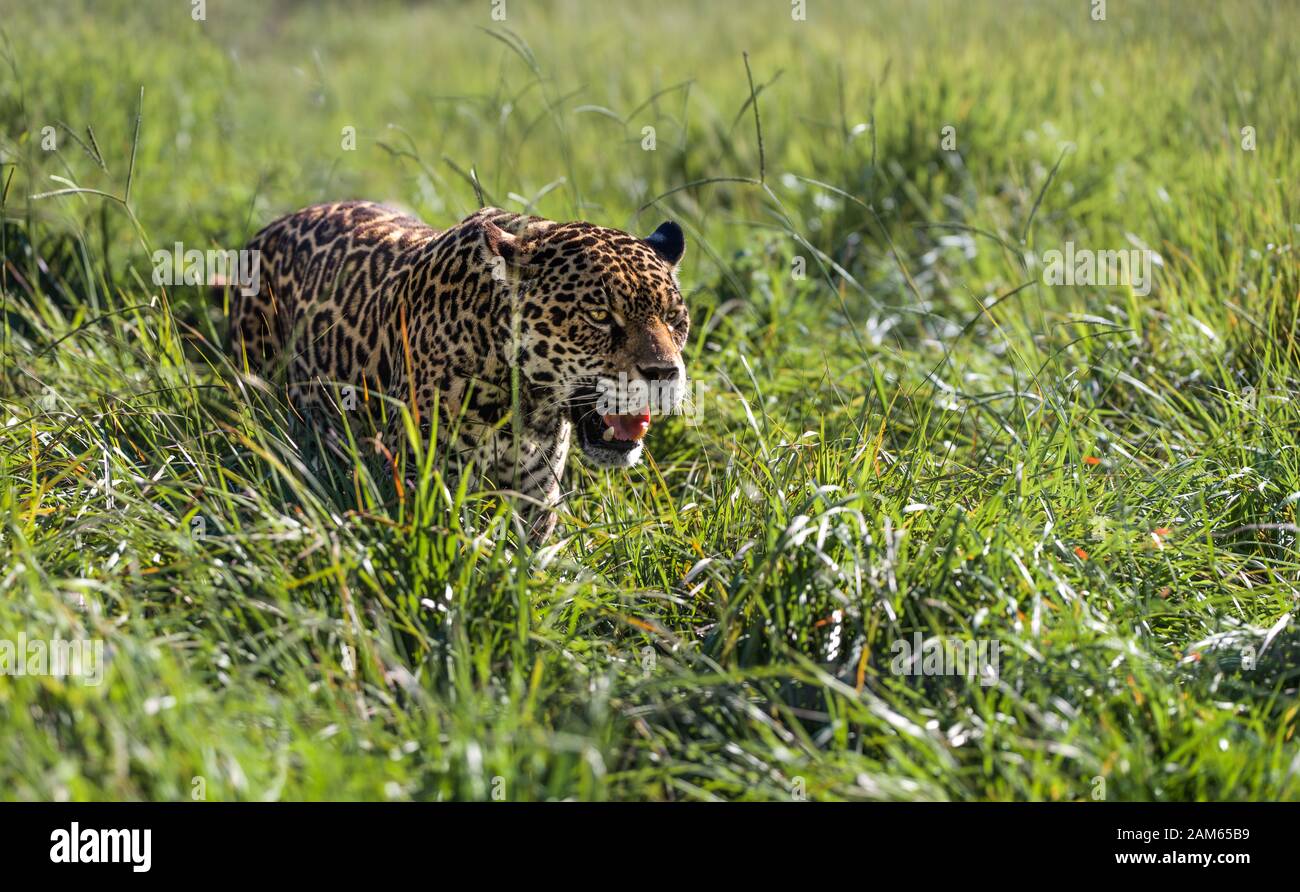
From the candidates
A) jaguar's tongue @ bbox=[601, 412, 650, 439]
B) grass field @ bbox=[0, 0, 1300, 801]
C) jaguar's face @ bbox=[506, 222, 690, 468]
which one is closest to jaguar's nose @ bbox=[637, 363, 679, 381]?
jaguar's face @ bbox=[506, 222, 690, 468]

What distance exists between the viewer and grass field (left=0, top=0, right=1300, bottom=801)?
3.24 m

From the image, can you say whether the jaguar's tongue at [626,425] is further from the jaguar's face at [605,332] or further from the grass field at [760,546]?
the grass field at [760,546]

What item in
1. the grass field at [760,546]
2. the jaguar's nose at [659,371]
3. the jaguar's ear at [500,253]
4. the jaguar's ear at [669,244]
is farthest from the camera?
the jaguar's ear at [669,244]

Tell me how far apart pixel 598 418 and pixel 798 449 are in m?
0.73

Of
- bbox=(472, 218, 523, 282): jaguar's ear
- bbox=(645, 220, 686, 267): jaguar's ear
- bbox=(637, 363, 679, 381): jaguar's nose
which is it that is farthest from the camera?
bbox=(645, 220, 686, 267): jaguar's ear

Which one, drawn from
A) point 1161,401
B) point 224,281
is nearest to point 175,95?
point 224,281

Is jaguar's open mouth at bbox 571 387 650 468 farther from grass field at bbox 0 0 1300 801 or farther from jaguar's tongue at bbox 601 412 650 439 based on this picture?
grass field at bbox 0 0 1300 801

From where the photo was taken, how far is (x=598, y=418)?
4.62 meters

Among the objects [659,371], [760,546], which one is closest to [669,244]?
[659,371]

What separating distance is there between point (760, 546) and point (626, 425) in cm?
Result: 78

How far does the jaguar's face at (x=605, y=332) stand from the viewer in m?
4.38

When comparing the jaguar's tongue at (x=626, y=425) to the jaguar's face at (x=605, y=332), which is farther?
the jaguar's tongue at (x=626, y=425)

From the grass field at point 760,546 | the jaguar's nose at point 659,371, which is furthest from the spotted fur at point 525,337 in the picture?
the grass field at point 760,546

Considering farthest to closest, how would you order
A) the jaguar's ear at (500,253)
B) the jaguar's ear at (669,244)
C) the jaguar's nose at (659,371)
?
the jaguar's ear at (669,244), the jaguar's ear at (500,253), the jaguar's nose at (659,371)
